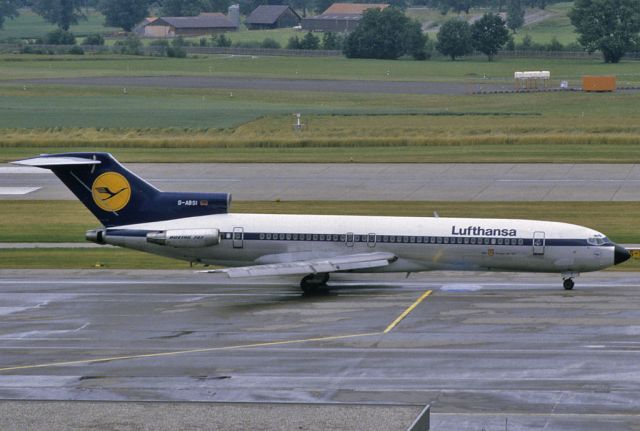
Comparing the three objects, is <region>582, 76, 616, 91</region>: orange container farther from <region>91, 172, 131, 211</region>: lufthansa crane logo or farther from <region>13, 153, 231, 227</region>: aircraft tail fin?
<region>91, 172, 131, 211</region>: lufthansa crane logo

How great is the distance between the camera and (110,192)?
2057 inches

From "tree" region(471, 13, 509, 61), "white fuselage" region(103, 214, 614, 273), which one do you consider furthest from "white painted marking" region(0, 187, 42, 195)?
"tree" region(471, 13, 509, 61)

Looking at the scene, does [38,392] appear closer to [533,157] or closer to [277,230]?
[277,230]

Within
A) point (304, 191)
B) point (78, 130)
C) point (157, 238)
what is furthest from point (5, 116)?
point (157, 238)

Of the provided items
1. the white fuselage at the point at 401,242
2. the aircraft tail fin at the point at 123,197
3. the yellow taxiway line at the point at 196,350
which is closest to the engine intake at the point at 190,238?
the white fuselage at the point at 401,242

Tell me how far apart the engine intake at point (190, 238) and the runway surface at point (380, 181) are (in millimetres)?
24248

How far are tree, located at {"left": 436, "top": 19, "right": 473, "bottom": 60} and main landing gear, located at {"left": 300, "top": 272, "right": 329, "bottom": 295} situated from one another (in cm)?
13969

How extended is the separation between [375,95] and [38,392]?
4246 inches

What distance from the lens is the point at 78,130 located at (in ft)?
358

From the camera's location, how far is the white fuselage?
50.1 meters

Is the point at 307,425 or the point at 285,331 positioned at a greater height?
the point at 307,425

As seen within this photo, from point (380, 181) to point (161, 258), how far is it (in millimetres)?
23614

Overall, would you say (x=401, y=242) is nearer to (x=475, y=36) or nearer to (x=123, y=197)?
(x=123, y=197)

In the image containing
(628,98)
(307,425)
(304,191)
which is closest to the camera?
(307,425)
